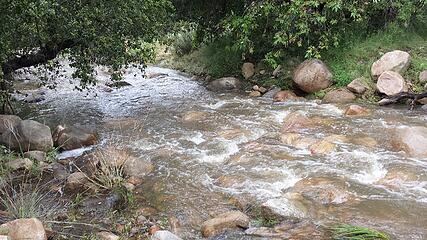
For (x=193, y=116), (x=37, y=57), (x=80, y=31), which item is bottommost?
(x=193, y=116)

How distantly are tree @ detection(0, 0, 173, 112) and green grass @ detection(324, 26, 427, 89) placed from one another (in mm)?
3754

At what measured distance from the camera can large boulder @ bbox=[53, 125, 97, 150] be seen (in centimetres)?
716

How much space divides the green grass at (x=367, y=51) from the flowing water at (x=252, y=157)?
119 centimetres

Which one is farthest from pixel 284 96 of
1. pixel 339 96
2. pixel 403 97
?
pixel 403 97

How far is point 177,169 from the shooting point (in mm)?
6184

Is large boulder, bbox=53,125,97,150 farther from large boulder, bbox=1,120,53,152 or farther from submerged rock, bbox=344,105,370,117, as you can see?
submerged rock, bbox=344,105,370,117

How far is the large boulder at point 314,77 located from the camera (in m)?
9.20

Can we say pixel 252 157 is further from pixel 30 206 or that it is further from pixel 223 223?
pixel 30 206

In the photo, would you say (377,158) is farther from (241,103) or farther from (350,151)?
(241,103)

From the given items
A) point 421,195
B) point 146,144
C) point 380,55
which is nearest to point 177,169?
point 146,144

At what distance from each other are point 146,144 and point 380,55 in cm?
537

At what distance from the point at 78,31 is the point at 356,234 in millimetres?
5276

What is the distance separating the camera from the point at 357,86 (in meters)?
8.86

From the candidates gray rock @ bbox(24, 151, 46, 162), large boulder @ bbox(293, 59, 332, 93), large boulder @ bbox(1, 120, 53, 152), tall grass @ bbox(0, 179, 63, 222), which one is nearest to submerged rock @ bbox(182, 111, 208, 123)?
large boulder @ bbox(293, 59, 332, 93)
